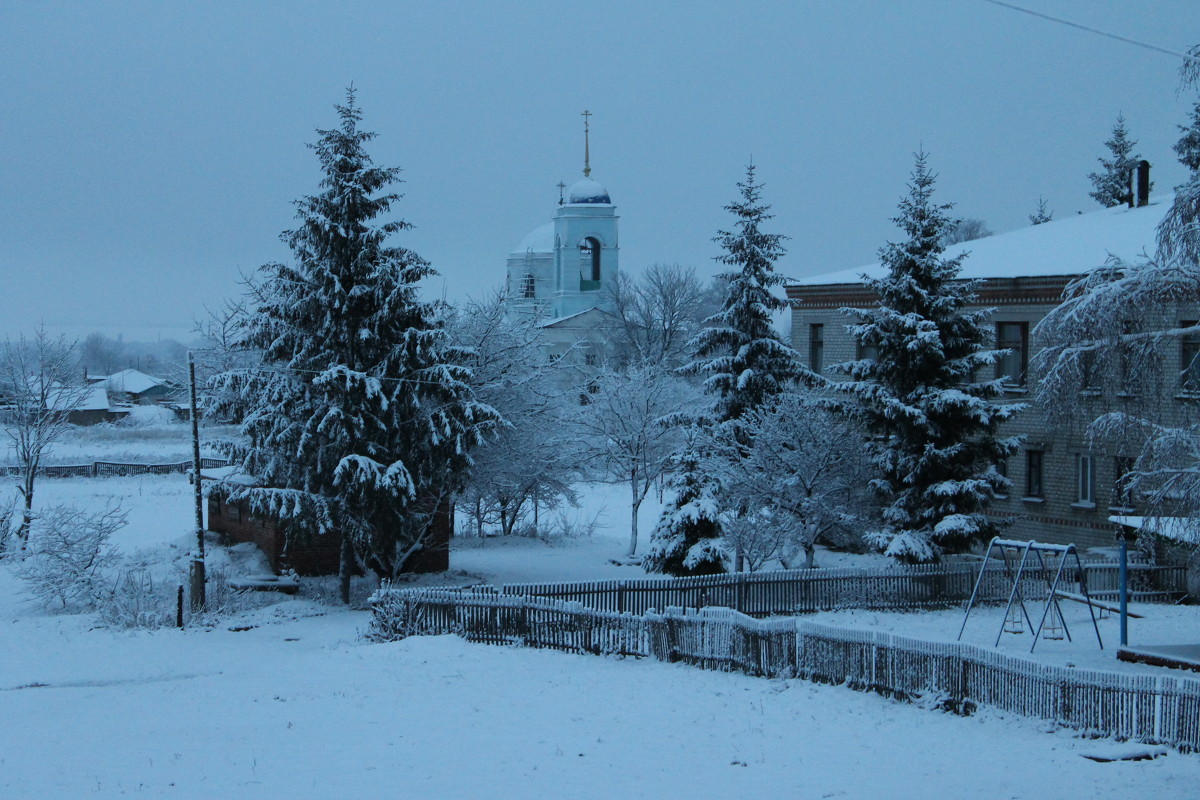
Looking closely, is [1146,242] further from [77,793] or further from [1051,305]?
[77,793]

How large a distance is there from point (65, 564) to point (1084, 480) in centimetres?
2720

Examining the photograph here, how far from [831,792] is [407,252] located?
1891 centimetres

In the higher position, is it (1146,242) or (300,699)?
(1146,242)

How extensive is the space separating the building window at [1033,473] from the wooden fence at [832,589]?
472cm

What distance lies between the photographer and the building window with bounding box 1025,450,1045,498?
101ft

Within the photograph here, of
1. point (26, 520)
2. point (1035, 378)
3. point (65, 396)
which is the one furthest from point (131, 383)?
point (1035, 378)

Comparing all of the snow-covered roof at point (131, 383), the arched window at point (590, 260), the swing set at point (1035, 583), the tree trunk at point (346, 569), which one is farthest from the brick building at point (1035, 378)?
the snow-covered roof at point (131, 383)

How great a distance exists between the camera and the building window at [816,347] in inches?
1452

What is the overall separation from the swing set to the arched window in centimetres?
5504

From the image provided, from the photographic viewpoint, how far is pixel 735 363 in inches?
1082

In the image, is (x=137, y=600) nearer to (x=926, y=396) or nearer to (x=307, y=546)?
(x=307, y=546)

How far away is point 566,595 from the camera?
22.5 m

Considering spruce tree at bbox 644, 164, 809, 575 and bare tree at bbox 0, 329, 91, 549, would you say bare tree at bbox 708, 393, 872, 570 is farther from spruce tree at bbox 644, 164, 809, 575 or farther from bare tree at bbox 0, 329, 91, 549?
bare tree at bbox 0, 329, 91, 549

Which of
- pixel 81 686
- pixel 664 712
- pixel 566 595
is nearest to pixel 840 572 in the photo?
pixel 566 595
